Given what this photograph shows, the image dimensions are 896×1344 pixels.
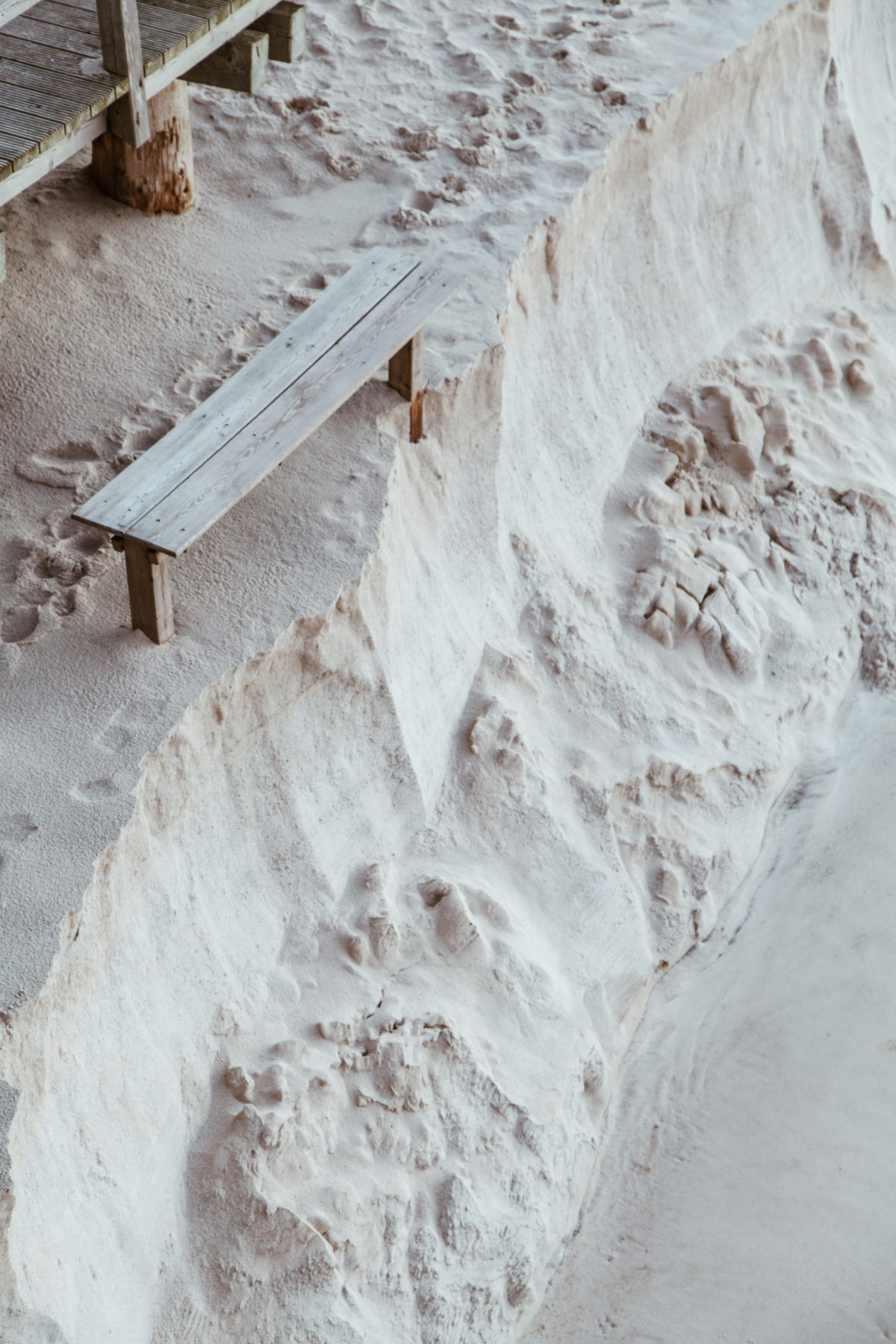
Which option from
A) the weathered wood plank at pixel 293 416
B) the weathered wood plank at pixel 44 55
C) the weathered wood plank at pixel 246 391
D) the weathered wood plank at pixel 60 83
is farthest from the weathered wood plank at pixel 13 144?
the weathered wood plank at pixel 293 416

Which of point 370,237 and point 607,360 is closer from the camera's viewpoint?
point 370,237

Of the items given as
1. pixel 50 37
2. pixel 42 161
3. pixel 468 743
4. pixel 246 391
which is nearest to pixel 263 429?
pixel 246 391

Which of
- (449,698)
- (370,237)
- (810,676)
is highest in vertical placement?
(370,237)

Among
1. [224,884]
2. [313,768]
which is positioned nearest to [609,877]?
[313,768]

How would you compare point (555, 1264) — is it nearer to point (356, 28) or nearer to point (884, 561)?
point (884, 561)

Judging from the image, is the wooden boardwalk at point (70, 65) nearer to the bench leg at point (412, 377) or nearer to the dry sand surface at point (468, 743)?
the dry sand surface at point (468, 743)

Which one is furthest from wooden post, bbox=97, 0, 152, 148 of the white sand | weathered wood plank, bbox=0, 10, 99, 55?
the white sand
